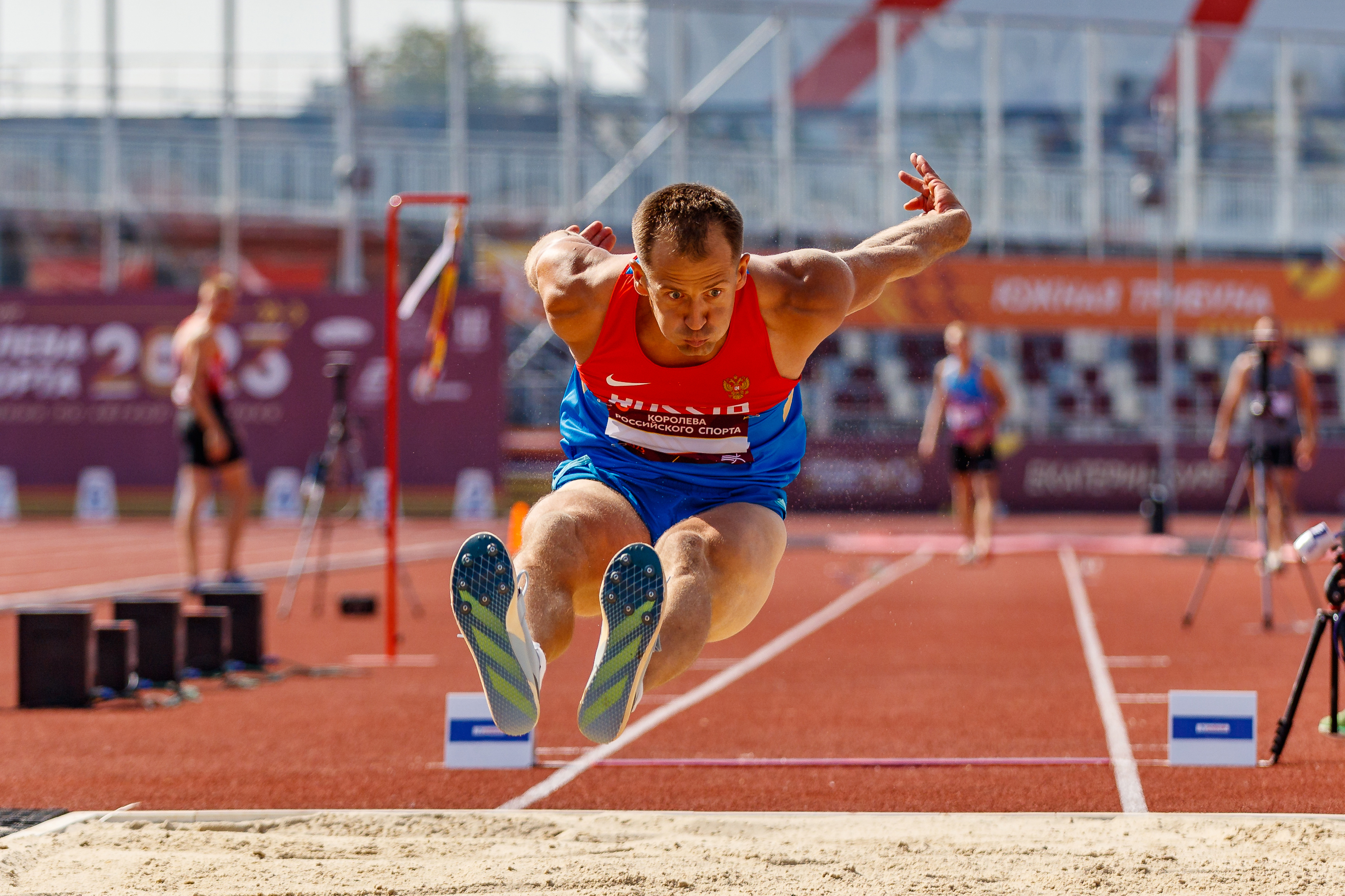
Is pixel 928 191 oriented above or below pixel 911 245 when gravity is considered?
above

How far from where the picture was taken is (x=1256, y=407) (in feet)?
31.7

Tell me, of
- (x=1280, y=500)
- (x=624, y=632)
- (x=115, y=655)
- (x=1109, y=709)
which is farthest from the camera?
(x=1280, y=500)

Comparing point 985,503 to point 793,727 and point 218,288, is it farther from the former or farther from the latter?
point 793,727

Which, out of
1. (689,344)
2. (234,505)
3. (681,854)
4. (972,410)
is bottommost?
(681,854)

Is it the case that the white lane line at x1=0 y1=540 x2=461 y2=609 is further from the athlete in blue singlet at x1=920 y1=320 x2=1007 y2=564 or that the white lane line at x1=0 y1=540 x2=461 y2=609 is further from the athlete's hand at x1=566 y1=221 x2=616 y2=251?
the athlete in blue singlet at x1=920 y1=320 x2=1007 y2=564

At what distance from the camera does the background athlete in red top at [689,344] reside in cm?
406

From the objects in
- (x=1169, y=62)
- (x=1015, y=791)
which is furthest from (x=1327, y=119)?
(x=1015, y=791)

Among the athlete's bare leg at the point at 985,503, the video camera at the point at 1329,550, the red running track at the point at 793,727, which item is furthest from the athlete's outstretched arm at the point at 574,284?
the athlete's bare leg at the point at 985,503

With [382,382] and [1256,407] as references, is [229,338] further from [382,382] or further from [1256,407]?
[1256,407]

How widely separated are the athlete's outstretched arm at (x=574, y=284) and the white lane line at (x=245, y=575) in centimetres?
495

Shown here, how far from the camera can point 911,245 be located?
461cm

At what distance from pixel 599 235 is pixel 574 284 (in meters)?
0.58

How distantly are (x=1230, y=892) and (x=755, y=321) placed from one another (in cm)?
201

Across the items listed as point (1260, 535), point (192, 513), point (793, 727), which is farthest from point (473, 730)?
point (1260, 535)
